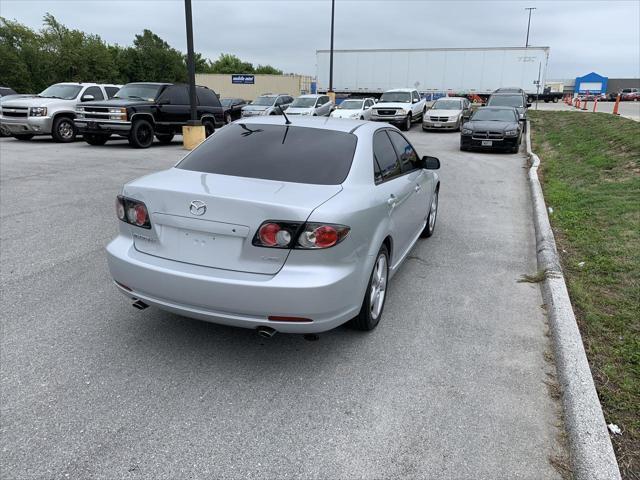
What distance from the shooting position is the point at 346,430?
112 inches

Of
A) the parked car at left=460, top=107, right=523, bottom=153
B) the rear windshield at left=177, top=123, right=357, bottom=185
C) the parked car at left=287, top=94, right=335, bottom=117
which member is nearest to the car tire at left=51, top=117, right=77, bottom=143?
the parked car at left=287, top=94, right=335, bottom=117

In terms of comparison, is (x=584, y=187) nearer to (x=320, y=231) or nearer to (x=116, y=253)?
(x=320, y=231)

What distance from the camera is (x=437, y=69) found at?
3944 centimetres

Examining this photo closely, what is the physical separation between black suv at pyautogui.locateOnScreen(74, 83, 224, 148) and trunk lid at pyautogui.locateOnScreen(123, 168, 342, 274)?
42.3ft

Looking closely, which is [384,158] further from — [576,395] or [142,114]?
[142,114]

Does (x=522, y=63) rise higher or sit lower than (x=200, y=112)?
higher

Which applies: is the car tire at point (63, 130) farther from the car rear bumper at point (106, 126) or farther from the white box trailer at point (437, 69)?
the white box trailer at point (437, 69)

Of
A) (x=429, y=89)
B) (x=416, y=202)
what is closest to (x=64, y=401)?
(x=416, y=202)

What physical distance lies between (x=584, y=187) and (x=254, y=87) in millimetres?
58109

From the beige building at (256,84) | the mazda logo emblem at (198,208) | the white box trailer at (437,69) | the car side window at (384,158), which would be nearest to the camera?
the mazda logo emblem at (198,208)

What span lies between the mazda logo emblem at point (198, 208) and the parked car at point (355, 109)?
1964 centimetres

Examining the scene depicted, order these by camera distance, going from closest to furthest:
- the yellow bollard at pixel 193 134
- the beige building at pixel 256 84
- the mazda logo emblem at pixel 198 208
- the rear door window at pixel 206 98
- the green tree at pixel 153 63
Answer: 1. the mazda logo emblem at pixel 198 208
2. the yellow bollard at pixel 193 134
3. the rear door window at pixel 206 98
4. the beige building at pixel 256 84
5. the green tree at pixel 153 63

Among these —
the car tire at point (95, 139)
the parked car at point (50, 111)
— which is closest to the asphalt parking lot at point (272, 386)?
the car tire at point (95, 139)

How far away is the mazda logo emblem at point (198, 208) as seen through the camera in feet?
10.4
